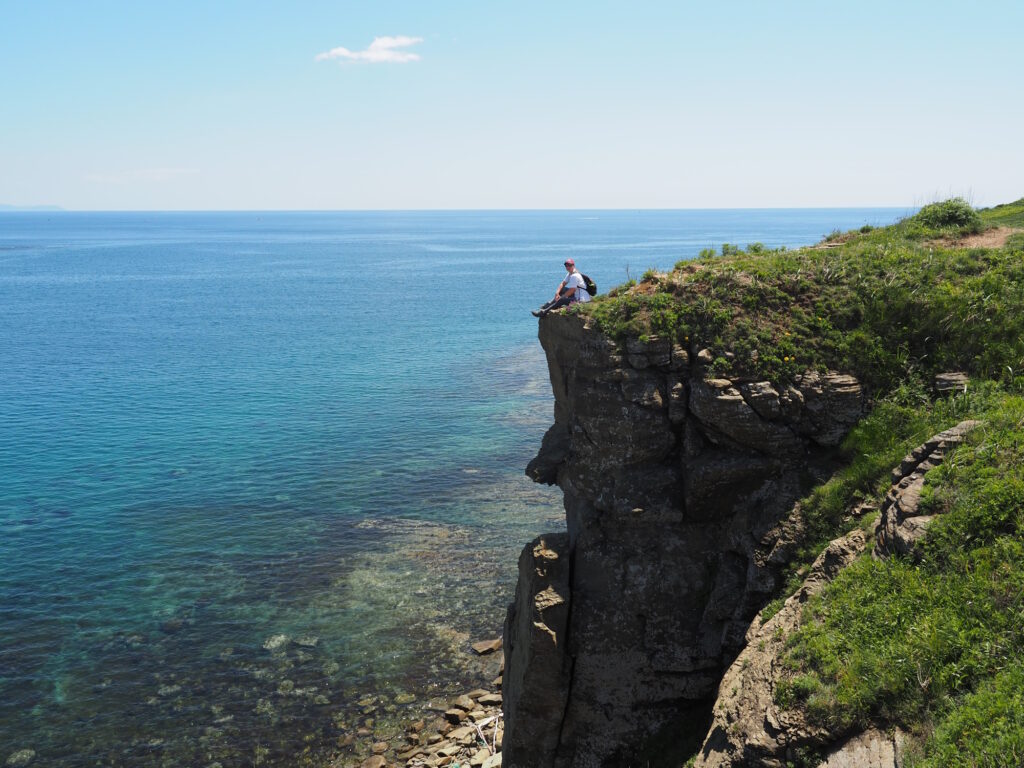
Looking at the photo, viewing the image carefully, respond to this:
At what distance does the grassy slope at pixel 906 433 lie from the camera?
12109mm

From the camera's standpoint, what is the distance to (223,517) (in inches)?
1661

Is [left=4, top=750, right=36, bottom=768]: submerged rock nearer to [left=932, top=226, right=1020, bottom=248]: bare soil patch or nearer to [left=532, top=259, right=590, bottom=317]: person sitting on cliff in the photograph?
[left=532, top=259, right=590, bottom=317]: person sitting on cliff

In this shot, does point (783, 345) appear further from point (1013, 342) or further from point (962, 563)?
point (962, 563)

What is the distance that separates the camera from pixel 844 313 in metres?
20.7

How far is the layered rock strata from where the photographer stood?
12.4m

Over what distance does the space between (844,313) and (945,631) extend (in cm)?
1022

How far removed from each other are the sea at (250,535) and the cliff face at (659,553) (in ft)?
33.5

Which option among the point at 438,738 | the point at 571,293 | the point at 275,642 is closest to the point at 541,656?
the point at 438,738

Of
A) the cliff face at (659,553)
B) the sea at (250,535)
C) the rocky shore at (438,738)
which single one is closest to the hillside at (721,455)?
the cliff face at (659,553)

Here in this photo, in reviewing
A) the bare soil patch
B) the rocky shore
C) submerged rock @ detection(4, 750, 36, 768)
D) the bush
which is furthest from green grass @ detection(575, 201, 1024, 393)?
submerged rock @ detection(4, 750, 36, 768)

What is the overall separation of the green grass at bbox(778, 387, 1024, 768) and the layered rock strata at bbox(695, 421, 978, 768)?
0.96ft

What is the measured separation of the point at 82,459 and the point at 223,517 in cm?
1510

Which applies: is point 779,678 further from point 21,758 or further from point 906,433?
point 21,758

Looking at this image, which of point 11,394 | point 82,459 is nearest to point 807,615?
point 82,459
